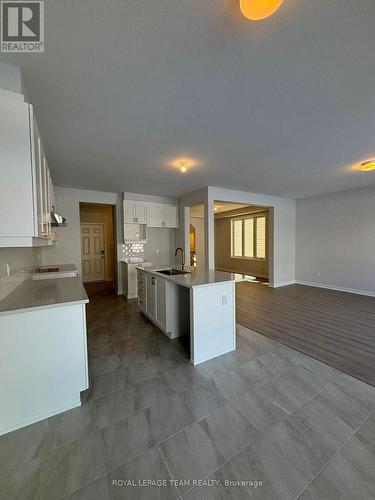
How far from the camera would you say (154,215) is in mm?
5617

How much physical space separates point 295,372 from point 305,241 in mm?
5125

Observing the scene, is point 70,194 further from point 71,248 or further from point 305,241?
point 305,241

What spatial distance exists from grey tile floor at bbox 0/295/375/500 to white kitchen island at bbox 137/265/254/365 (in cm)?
25

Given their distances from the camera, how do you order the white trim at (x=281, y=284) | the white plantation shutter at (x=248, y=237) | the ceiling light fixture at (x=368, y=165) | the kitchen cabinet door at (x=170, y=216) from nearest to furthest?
the ceiling light fixture at (x=368, y=165)
the kitchen cabinet door at (x=170, y=216)
the white trim at (x=281, y=284)
the white plantation shutter at (x=248, y=237)

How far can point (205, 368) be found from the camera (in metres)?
2.27

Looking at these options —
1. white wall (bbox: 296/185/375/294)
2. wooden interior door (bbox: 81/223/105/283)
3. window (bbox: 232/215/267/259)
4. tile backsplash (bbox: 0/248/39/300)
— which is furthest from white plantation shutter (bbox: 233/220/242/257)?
tile backsplash (bbox: 0/248/39/300)

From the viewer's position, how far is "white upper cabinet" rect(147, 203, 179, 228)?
219 inches

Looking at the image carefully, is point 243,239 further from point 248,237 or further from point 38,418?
point 38,418

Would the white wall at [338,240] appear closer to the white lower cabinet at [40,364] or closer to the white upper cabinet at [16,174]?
the white lower cabinet at [40,364]

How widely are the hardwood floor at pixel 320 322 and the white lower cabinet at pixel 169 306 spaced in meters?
1.11

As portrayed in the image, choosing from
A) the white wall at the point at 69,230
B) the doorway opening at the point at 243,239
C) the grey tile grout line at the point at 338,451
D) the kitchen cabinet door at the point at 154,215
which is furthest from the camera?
the doorway opening at the point at 243,239

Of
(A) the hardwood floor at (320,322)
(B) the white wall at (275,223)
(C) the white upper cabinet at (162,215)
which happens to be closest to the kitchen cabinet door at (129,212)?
(C) the white upper cabinet at (162,215)

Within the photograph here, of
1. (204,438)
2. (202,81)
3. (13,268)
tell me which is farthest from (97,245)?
(204,438)

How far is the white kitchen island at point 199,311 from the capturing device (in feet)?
7.72
